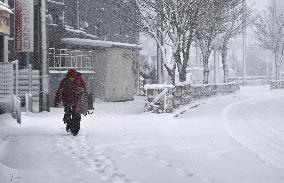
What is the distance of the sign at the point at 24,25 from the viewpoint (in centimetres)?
2152

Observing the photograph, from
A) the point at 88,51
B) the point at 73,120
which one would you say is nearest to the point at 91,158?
the point at 73,120

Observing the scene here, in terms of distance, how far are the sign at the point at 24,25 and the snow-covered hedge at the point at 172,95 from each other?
513 centimetres

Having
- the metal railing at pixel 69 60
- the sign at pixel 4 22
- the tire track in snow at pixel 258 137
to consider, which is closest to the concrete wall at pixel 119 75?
the metal railing at pixel 69 60

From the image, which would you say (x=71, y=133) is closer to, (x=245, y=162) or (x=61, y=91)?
(x=61, y=91)

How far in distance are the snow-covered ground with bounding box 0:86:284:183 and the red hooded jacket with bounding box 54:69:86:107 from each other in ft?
2.84

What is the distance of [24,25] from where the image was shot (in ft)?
70.8

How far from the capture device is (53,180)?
25.8ft

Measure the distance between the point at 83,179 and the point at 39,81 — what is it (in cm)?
1495

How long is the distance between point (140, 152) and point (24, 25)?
40.7ft

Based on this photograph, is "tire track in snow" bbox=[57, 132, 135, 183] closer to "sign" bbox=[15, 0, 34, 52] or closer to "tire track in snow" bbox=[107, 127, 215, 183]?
"tire track in snow" bbox=[107, 127, 215, 183]

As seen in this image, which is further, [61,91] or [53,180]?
[61,91]

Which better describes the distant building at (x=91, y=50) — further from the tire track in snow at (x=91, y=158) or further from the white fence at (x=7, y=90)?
the tire track in snow at (x=91, y=158)

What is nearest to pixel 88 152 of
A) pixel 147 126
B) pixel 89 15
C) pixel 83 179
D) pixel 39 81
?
pixel 83 179

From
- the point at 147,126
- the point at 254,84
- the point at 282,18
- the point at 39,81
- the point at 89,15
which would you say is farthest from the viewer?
the point at 254,84
